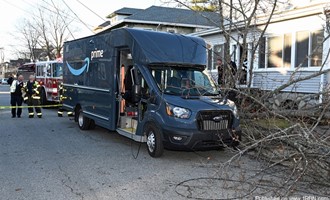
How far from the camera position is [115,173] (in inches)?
253

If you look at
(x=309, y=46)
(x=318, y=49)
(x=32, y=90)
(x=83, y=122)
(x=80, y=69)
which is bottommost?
(x=83, y=122)

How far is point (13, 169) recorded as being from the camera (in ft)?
21.9

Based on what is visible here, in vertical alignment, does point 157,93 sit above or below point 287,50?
below

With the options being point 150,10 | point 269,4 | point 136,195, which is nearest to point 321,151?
point 136,195

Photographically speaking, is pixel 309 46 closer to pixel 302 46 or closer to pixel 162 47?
pixel 302 46

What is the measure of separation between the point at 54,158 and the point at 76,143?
66.1 inches

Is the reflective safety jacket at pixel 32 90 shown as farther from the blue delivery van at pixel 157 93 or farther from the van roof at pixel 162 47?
the van roof at pixel 162 47

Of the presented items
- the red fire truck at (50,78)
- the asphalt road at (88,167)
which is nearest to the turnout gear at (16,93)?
the red fire truck at (50,78)

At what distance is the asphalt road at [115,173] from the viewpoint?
5.34 metres

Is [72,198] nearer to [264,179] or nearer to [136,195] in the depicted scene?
[136,195]

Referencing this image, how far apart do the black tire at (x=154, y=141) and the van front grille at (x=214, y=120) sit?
0.86 m

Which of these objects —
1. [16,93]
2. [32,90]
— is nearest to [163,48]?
[32,90]

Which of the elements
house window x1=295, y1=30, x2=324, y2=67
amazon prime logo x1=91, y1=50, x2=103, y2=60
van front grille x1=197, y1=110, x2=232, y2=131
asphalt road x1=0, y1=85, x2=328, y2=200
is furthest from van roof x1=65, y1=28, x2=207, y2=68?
house window x1=295, y1=30, x2=324, y2=67

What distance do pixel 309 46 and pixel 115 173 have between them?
10.0 metres
